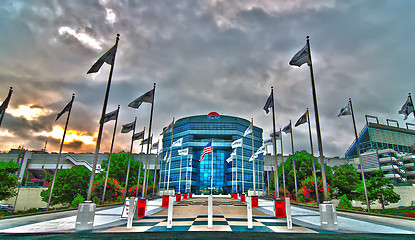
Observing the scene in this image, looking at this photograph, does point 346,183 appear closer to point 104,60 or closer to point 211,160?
point 211,160

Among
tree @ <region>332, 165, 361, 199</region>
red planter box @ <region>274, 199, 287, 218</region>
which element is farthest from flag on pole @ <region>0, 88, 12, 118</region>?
tree @ <region>332, 165, 361, 199</region>

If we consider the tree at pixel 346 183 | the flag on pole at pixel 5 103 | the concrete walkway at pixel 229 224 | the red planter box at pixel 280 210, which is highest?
the flag on pole at pixel 5 103

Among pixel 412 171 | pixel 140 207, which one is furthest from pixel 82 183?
pixel 412 171

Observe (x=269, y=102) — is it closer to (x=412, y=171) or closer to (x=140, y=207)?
(x=140, y=207)

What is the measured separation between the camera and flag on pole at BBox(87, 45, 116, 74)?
49.3 ft

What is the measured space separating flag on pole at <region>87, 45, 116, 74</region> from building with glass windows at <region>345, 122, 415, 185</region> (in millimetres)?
79375

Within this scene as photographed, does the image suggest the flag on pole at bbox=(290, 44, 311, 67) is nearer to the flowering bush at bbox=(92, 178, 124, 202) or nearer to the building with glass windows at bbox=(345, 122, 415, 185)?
the flowering bush at bbox=(92, 178, 124, 202)

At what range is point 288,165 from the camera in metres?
65.1

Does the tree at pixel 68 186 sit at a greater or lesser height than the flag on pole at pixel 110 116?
lesser

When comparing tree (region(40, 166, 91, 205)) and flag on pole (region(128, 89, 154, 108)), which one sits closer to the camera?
flag on pole (region(128, 89, 154, 108))

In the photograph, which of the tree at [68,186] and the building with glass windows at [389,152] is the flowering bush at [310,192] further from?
the building with glass windows at [389,152]

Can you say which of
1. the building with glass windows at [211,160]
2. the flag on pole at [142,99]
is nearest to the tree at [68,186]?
the flag on pole at [142,99]

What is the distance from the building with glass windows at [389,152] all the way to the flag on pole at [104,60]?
7938 centimetres

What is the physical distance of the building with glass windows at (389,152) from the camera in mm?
71312
